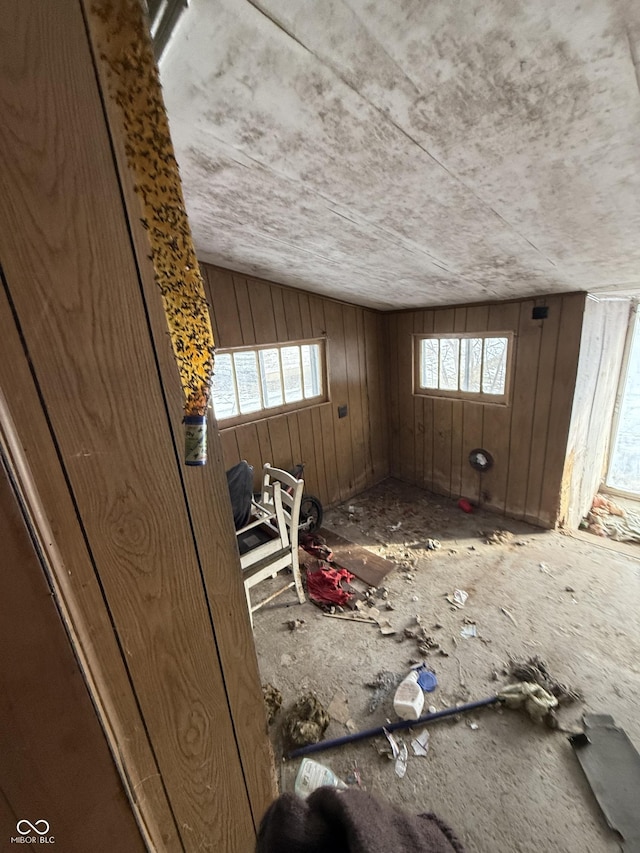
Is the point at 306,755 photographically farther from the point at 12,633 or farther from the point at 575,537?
the point at 575,537

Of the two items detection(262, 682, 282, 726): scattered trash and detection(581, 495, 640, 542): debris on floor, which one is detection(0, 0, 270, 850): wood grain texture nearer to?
detection(262, 682, 282, 726): scattered trash

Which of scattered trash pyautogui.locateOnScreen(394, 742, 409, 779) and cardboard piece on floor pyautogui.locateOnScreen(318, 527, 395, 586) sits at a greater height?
cardboard piece on floor pyautogui.locateOnScreen(318, 527, 395, 586)

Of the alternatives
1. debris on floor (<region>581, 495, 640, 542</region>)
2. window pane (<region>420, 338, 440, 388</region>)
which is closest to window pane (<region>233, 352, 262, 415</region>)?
window pane (<region>420, 338, 440, 388</region>)

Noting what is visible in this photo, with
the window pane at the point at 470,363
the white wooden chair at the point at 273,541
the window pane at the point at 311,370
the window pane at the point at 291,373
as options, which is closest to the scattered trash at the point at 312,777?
the white wooden chair at the point at 273,541

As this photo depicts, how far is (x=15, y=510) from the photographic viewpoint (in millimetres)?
437

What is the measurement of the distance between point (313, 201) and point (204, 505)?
56.4 inches

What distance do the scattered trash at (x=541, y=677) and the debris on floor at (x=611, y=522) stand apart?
7.02ft

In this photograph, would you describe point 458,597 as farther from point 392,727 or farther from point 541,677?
point 392,727

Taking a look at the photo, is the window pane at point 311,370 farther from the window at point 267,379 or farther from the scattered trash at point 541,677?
the scattered trash at point 541,677

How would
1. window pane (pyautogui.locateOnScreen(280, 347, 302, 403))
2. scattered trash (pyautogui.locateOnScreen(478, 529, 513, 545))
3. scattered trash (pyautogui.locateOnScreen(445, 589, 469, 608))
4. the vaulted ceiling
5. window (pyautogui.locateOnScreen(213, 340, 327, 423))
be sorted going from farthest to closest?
window pane (pyautogui.locateOnScreen(280, 347, 302, 403)) < scattered trash (pyautogui.locateOnScreen(478, 529, 513, 545)) < window (pyautogui.locateOnScreen(213, 340, 327, 423)) < scattered trash (pyautogui.locateOnScreen(445, 589, 469, 608)) < the vaulted ceiling

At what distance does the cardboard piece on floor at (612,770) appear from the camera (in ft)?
4.49

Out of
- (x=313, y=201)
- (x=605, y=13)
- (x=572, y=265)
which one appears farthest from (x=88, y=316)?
(x=572, y=265)

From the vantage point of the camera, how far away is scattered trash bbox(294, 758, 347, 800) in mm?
1480

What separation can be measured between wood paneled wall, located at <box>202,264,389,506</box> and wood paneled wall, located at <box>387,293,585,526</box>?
0.34m
